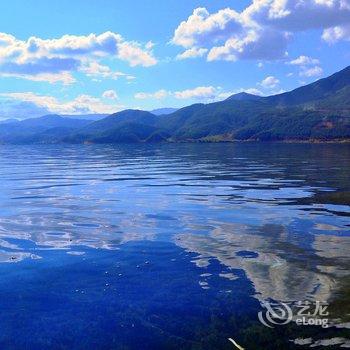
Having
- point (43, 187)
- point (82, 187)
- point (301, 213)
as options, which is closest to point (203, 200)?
point (301, 213)

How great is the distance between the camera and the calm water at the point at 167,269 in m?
13.2

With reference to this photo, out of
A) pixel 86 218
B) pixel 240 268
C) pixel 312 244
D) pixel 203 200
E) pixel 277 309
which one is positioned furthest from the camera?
pixel 203 200

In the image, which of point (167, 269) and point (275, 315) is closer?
point (275, 315)

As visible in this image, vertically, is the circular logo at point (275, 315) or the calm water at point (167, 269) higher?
the calm water at point (167, 269)

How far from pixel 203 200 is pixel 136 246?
15850 mm

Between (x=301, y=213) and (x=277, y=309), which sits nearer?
(x=277, y=309)

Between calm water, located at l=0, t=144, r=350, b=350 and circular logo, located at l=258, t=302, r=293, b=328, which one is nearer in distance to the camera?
calm water, located at l=0, t=144, r=350, b=350

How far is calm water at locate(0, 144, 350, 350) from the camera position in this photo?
1325 cm

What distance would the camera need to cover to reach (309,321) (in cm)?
1344

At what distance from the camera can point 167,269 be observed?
19.2m

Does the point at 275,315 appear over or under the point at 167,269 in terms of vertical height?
under

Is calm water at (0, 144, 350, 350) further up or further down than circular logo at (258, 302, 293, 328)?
further up

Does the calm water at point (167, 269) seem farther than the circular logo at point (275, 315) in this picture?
No

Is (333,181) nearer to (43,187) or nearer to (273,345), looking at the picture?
(43,187)
